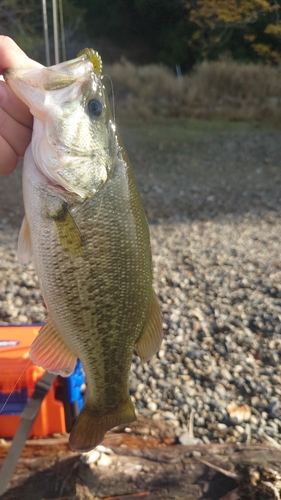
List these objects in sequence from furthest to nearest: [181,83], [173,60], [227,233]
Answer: [173,60]
[181,83]
[227,233]

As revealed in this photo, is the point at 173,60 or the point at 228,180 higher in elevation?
the point at 173,60

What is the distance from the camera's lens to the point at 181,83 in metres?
14.9

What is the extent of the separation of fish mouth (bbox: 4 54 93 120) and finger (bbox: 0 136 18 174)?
256 millimetres

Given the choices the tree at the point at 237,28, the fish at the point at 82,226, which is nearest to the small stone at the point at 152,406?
the fish at the point at 82,226

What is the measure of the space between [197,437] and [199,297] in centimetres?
180

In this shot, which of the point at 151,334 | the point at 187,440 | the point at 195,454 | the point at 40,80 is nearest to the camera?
the point at 40,80

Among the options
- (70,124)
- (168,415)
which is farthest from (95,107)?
(168,415)

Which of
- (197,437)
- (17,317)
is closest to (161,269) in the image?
(17,317)

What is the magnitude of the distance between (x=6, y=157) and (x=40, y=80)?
0.38m

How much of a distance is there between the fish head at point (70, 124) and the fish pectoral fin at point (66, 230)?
0.07 meters

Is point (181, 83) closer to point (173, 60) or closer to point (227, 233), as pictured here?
point (173, 60)

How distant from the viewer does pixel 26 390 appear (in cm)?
238

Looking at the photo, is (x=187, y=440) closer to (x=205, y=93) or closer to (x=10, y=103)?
(x=10, y=103)

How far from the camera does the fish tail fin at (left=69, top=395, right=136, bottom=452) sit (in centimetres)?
162
